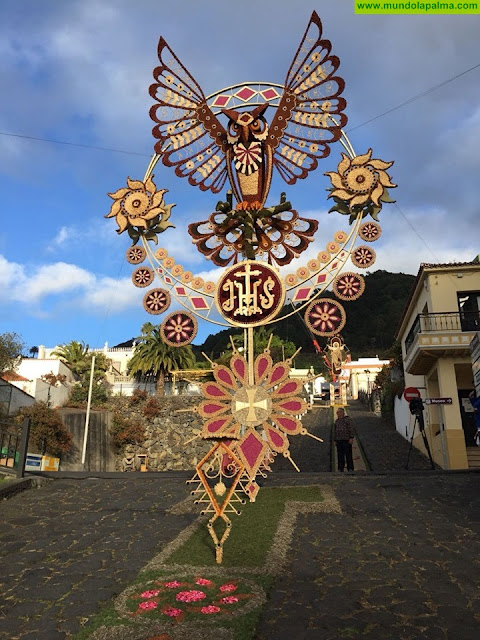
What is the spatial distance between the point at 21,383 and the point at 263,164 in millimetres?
29779

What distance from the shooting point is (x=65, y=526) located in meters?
8.86

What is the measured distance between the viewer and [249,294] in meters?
11.0

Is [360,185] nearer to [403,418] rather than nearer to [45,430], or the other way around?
[403,418]

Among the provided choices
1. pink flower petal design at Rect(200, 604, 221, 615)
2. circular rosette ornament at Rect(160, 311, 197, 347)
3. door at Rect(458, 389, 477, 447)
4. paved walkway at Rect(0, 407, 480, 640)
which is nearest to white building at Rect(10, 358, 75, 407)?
paved walkway at Rect(0, 407, 480, 640)

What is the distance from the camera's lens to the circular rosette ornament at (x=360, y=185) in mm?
11469

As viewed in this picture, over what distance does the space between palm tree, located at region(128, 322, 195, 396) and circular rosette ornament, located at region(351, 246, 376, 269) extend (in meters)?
35.4

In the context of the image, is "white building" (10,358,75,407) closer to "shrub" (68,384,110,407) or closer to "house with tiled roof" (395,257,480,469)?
"shrub" (68,384,110,407)

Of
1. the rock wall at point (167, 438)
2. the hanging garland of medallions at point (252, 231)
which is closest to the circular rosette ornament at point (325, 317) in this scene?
the hanging garland of medallions at point (252, 231)

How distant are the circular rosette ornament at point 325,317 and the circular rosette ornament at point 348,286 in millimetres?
276

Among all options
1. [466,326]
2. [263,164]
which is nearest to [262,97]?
[263,164]

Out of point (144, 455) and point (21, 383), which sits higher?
point (21, 383)

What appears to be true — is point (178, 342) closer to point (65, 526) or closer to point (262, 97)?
point (65, 526)

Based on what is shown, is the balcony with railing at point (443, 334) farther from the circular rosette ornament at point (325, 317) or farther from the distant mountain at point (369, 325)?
the distant mountain at point (369, 325)

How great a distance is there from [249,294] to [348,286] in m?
2.31
